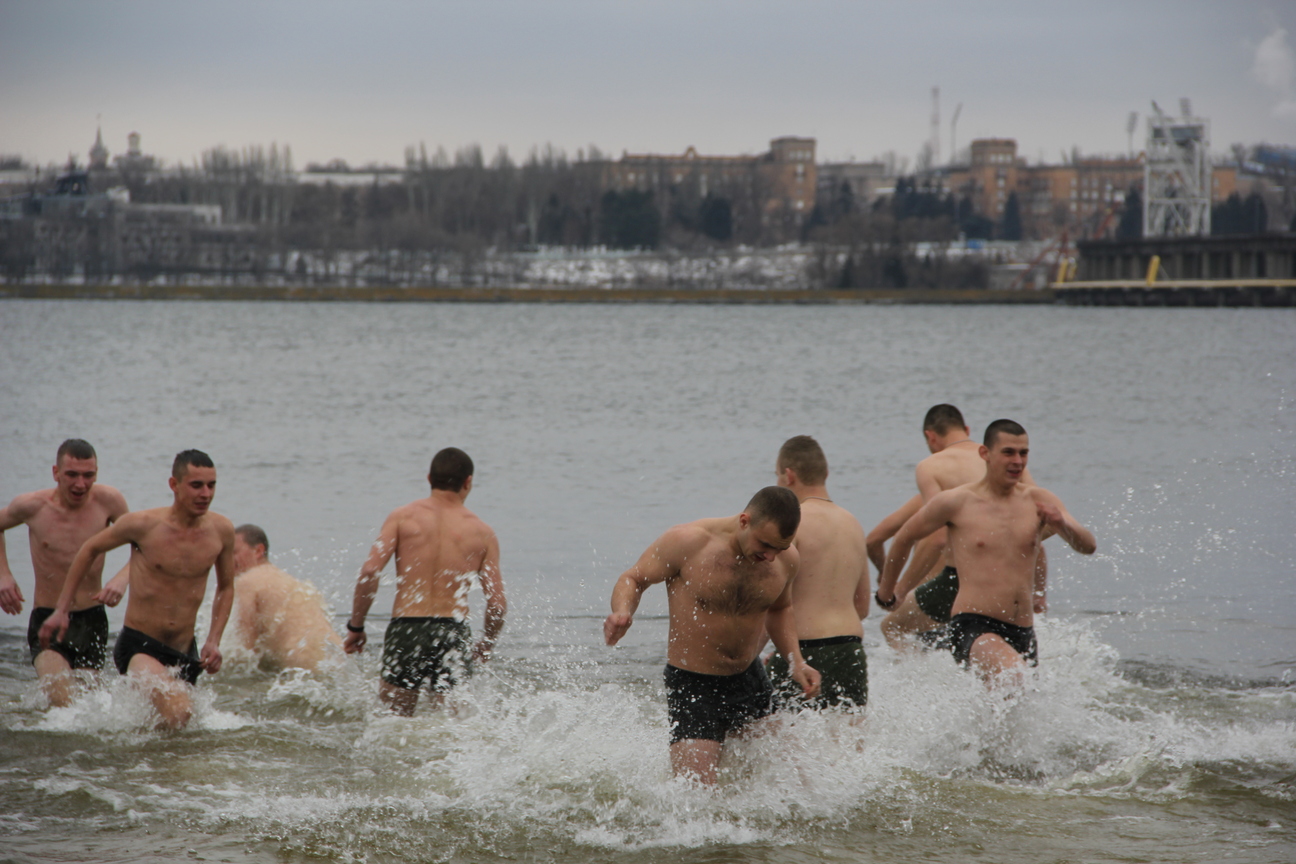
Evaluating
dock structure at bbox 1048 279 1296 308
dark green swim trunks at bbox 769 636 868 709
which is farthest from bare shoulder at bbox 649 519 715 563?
dock structure at bbox 1048 279 1296 308

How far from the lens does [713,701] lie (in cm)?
596

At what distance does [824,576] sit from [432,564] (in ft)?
7.14

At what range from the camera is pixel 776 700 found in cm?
625

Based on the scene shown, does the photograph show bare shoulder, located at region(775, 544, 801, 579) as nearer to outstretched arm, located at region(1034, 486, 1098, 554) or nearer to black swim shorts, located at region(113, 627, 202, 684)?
outstretched arm, located at region(1034, 486, 1098, 554)

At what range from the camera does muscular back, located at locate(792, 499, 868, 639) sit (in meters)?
6.60

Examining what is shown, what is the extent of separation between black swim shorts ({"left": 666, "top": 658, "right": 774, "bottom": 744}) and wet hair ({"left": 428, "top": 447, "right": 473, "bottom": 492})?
6.73 ft

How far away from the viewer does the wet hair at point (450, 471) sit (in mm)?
7480

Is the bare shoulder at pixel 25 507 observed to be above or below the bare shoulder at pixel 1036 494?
below

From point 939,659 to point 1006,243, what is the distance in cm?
14584

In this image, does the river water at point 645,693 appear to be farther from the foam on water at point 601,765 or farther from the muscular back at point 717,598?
the muscular back at point 717,598

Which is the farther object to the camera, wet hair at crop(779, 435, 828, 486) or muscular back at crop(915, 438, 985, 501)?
muscular back at crop(915, 438, 985, 501)

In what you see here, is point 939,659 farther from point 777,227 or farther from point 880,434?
point 777,227

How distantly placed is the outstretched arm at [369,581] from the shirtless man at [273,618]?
5.79 feet

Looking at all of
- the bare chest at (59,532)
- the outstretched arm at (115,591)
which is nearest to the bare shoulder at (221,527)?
the outstretched arm at (115,591)
